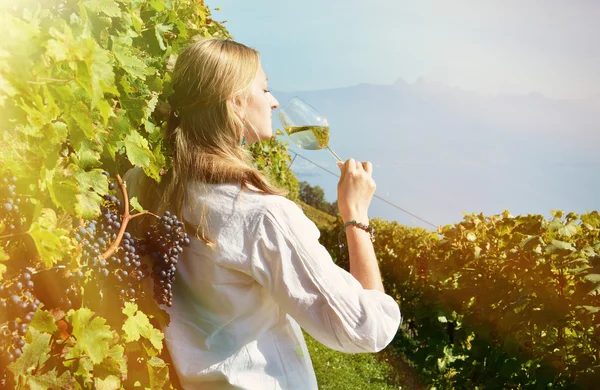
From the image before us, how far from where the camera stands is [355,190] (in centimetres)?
211

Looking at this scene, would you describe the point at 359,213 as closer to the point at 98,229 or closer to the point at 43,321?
the point at 98,229

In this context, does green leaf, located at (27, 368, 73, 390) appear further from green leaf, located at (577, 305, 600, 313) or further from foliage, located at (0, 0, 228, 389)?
green leaf, located at (577, 305, 600, 313)

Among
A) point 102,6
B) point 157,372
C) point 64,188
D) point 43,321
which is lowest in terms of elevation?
point 157,372

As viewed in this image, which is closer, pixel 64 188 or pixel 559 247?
pixel 64 188

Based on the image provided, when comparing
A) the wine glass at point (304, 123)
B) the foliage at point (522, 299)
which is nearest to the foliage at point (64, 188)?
the wine glass at point (304, 123)

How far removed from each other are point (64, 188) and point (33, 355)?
0.33 m

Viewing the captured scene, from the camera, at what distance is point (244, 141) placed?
2135 mm

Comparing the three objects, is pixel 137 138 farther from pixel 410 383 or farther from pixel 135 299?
pixel 410 383

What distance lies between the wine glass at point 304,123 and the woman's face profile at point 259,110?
60 centimetres

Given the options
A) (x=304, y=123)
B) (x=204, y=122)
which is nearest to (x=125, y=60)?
(x=204, y=122)

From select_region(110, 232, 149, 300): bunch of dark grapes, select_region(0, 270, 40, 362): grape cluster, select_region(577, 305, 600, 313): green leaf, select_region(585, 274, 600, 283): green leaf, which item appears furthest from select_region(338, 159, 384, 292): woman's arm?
select_region(577, 305, 600, 313): green leaf

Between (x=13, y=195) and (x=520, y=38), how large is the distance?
7142 inches

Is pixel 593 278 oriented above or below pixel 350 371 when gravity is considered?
above

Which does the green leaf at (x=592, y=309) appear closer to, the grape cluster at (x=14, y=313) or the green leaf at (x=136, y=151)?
the green leaf at (x=136, y=151)
